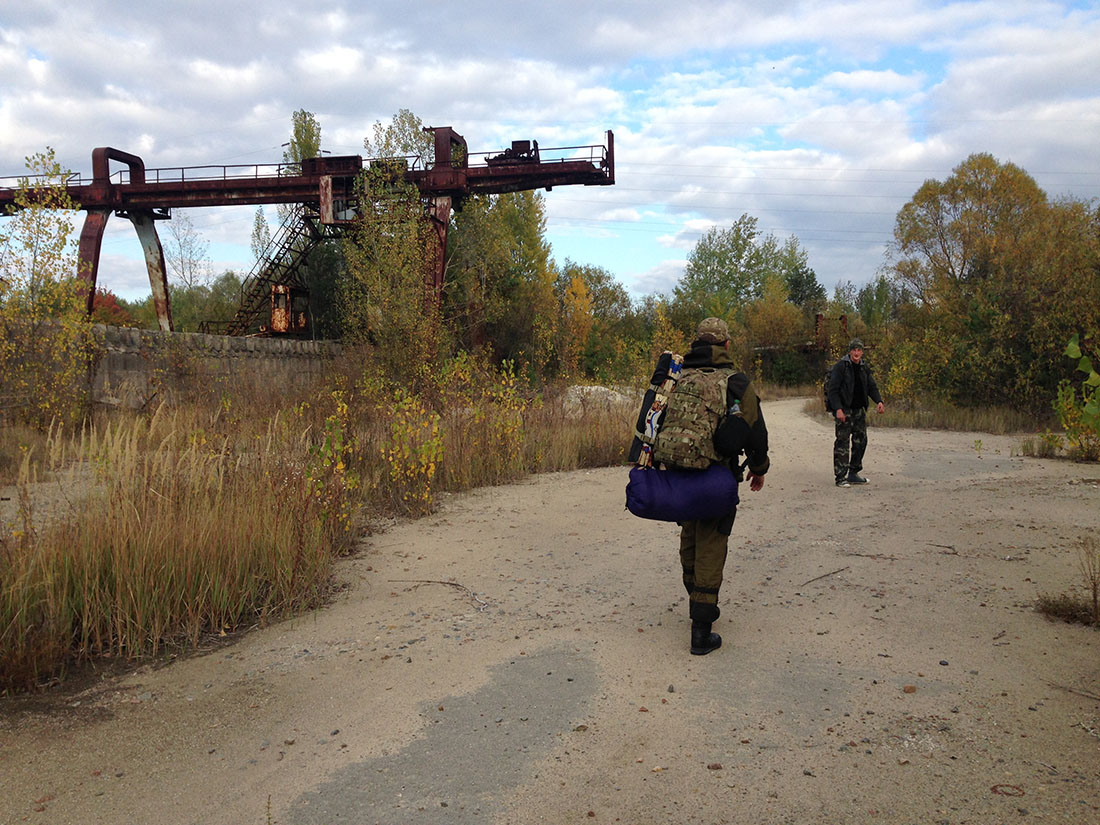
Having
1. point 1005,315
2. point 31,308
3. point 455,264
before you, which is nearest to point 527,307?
point 455,264

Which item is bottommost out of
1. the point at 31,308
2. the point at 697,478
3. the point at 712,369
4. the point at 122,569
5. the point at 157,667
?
the point at 157,667

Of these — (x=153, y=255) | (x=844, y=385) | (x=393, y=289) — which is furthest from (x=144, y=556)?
(x=153, y=255)

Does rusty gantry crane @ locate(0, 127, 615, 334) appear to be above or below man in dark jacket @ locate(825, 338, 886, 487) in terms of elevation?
above

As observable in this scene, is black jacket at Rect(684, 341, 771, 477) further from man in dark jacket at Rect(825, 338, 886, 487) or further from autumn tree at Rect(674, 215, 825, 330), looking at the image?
autumn tree at Rect(674, 215, 825, 330)

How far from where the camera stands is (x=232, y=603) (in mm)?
5109

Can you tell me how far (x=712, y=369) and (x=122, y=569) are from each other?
3790mm

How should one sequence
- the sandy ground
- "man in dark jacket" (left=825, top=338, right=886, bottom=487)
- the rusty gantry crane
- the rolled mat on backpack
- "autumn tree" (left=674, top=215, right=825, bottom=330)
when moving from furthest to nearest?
"autumn tree" (left=674, top=215, right=825, bottom=330), the rusty gantry crane, "man in dark jacket" (left=825, top=338, right=886, bottom=487), the rolled mat on backpack, the sandy ground

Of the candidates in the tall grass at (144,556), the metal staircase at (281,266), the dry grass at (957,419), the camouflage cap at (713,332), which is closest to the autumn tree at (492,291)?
the metal staircase at (281,266)

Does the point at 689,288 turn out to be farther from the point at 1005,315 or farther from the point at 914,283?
the point at 1005,315

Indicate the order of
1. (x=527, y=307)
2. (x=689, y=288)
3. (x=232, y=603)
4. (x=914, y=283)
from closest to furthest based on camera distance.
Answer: (x=232, y=603) < (x=527, y=307) < (x=914, y=283) < (x=689, y=288)

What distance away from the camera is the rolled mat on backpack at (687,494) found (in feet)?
14.4

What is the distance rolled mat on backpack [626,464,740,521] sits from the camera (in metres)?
4.39

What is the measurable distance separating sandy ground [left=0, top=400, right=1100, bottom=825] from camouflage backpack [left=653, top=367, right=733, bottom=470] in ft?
3.79

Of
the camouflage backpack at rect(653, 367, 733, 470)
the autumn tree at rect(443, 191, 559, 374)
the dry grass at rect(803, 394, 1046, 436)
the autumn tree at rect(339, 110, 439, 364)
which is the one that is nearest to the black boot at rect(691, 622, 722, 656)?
the camouflage backpack at rect(653, 367, 733, 470)
